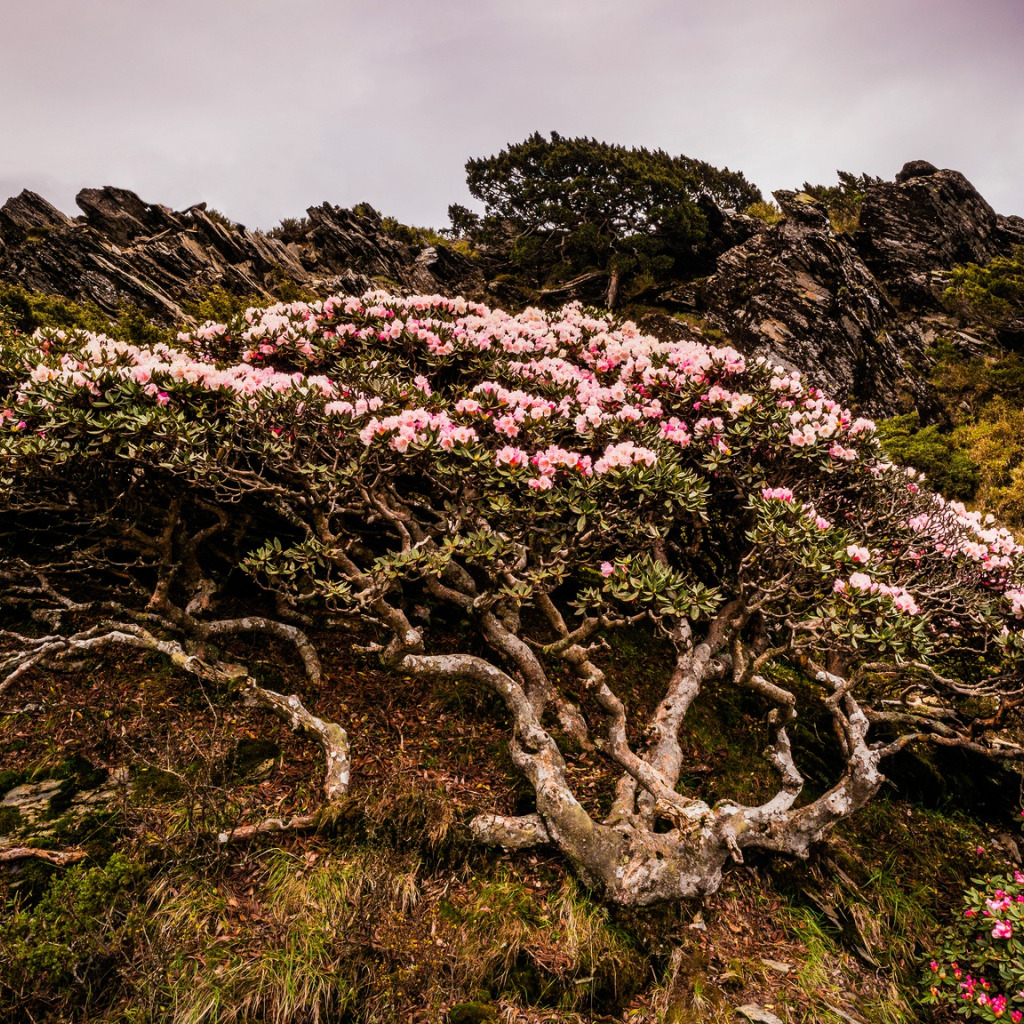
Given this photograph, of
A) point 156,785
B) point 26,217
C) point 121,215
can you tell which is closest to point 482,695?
point 156,785

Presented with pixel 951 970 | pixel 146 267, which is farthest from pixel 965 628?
pixel 146 267

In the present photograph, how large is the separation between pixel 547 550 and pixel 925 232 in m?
22.9

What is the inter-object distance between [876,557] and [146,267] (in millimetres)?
24397

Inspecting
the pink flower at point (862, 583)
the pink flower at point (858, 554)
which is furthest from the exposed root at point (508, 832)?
the pink flower at point (858, 554)

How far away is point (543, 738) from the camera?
12.2 ft

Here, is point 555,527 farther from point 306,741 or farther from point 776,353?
point 776,353

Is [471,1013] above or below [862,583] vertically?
below

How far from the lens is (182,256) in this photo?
797 inches

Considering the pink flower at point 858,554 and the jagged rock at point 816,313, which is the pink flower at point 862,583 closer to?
the pink flower at point 858,554

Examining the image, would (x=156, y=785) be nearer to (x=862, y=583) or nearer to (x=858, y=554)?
(x=862, y=583)

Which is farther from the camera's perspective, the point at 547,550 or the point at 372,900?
the point at 547,550

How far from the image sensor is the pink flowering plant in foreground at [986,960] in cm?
266

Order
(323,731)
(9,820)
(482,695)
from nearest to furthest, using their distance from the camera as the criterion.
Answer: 1. (9,820)
2. (323,731)
3. (482,695)

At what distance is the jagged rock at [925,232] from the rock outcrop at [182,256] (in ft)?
51.6
